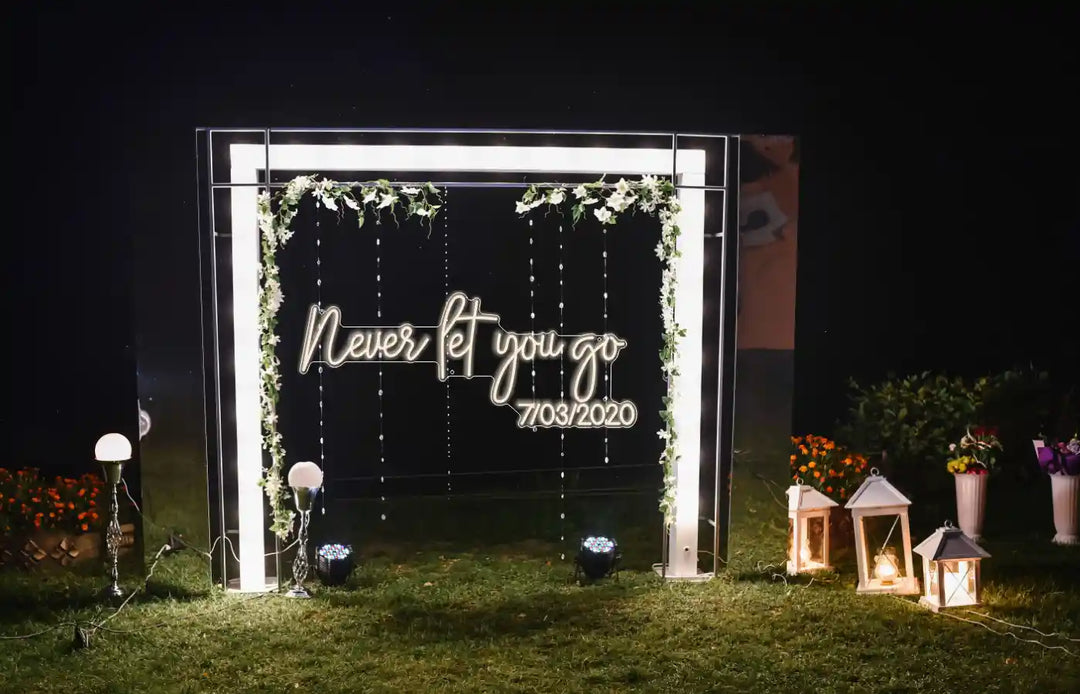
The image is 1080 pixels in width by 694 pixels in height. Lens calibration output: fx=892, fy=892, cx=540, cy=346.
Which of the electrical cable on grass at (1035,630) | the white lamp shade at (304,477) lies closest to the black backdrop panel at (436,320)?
the white lamp shade at (304,477)

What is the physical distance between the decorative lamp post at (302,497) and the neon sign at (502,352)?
77 centimetres

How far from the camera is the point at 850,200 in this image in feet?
41.3

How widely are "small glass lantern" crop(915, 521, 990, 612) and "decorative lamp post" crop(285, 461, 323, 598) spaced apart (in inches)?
172

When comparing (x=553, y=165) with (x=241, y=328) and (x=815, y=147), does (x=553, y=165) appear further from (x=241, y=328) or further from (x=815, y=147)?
(x=815, y=147)

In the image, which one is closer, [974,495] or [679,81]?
[974,495]

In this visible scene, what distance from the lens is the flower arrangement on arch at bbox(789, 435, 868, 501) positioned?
7.76 metres

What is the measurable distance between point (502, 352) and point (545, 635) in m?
2.19

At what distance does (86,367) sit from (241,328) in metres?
5.13

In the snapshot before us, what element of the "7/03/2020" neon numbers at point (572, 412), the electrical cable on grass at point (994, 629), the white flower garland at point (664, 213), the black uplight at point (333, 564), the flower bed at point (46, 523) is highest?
the white flower garland at point (664, 213)

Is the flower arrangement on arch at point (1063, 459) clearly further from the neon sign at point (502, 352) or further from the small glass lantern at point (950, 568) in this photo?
the neon sign at point (502, 352)

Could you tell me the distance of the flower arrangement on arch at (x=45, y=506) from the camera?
711cm

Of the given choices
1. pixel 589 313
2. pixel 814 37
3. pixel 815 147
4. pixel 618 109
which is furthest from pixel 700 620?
pixel 815 147

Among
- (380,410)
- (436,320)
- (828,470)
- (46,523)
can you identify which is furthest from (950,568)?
(46,523)

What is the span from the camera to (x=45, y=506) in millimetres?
7176
